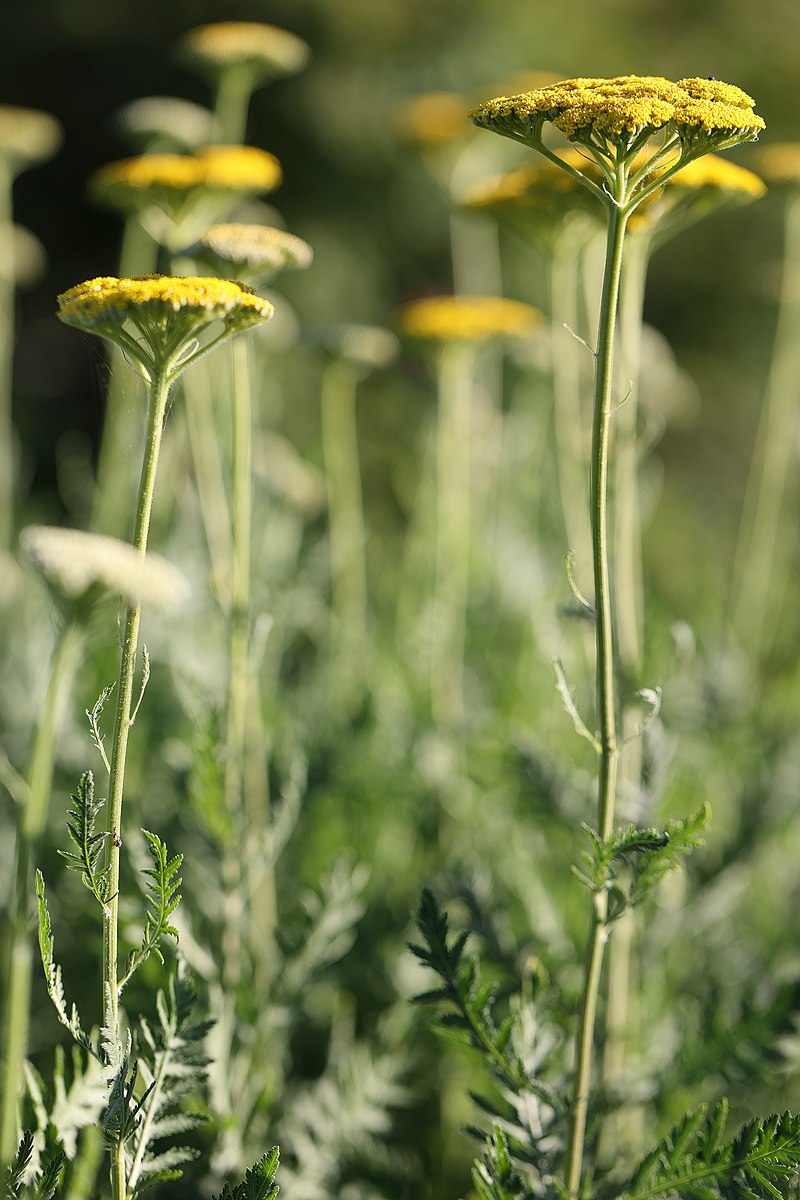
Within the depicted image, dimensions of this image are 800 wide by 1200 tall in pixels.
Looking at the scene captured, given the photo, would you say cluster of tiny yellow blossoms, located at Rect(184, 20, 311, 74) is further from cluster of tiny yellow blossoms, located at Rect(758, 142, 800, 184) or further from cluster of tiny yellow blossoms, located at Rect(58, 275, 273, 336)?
cluster of tiny yellow blossoms, located at Rect(58, 275, 273, 336)

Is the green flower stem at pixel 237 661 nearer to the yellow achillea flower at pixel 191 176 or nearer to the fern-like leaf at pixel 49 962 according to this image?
the yellow achillea flower at pixel 191 176

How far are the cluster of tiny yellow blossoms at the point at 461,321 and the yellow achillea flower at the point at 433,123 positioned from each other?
499mm

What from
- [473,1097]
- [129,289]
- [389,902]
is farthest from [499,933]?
[129,289]

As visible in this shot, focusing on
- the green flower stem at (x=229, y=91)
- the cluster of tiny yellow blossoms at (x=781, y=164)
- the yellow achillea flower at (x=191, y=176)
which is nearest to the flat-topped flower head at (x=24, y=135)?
the green flower stem at (x=229, y=91)

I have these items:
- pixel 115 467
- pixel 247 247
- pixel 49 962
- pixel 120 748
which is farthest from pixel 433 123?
pixel 49 962

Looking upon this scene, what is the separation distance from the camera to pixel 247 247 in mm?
1159

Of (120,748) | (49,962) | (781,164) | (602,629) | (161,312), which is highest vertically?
(781,164)

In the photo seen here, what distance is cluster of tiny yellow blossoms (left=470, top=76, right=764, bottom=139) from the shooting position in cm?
80

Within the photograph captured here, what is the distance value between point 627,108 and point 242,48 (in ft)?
3.89

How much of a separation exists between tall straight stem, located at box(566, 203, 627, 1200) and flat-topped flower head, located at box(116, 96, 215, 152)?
122cm

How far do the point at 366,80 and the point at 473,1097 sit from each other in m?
5.55

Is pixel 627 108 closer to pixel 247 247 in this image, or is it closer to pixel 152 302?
pixel 152 302

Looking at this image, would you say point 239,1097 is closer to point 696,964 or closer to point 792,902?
point 696,964

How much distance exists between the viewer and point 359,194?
5.84 metres
